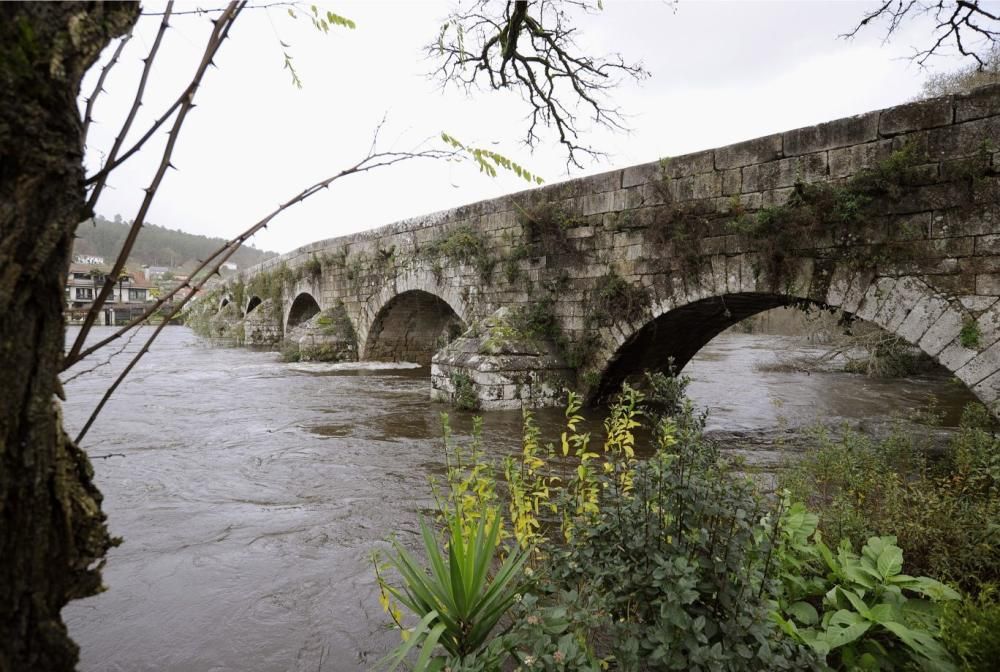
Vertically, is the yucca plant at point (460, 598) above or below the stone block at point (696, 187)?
below

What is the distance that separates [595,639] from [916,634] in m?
1.17

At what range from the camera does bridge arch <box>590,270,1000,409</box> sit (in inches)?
177

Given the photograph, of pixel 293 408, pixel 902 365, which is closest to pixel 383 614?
pixel 293 408

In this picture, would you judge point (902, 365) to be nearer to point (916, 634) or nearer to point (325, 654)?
point (916, 634)

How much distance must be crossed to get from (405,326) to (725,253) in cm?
1021

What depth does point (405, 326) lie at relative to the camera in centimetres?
1512

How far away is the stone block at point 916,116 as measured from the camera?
4.61m

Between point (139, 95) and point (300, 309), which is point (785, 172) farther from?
point (300, 309)

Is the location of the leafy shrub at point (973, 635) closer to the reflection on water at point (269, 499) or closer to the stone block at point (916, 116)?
the reflection on water at point (269, 499)

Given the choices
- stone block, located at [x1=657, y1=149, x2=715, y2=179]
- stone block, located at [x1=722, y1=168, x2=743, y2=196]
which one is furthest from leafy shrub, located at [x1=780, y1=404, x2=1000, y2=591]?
stone block, located at [x1=657, y1=149, x2=715, y2=179]

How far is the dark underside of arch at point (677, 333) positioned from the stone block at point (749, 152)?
1.40 m

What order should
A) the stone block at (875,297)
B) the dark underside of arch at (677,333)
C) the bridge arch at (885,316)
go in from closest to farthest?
1. the bridge arch at (885,316)
2. the stone block at (875,297)
3. the dark underside of arch at (677,333)

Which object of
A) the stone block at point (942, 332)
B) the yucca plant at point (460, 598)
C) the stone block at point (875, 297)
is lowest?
the yucca plant at point (460, 598)

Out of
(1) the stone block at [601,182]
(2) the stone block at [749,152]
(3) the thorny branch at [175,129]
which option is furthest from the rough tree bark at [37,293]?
(1) the stone block at [601,182]
